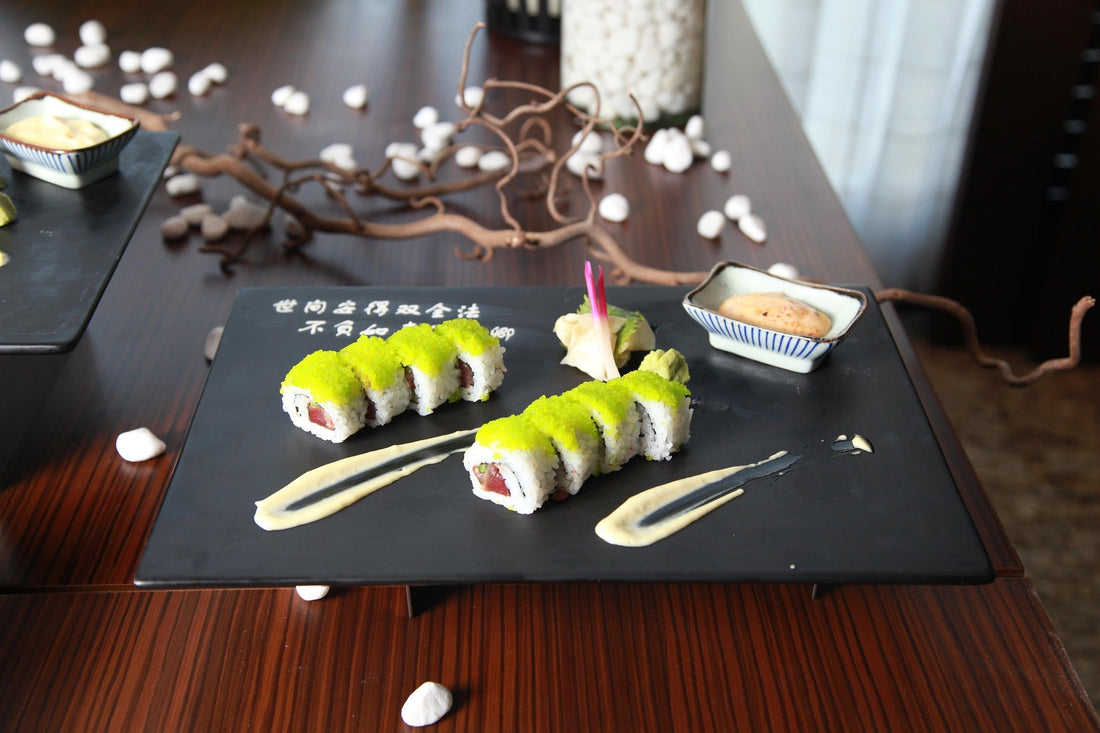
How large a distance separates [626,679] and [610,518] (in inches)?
6.1

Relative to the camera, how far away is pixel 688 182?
5.86ft

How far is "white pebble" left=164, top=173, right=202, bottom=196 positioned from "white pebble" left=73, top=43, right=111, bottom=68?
671 mm

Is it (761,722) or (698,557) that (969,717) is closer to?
(761,722)

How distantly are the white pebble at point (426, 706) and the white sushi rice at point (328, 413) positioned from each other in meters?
0.26

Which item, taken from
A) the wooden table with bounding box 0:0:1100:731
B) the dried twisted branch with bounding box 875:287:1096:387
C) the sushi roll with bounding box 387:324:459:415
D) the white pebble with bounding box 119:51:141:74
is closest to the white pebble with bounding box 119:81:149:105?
the white pebble with bounding box 119:51:141:74

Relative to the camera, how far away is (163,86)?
2.06 meters

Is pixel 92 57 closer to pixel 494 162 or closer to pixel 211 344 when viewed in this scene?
pixel 494 162

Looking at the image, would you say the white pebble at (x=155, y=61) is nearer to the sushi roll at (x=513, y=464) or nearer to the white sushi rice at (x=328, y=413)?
the white sushi rice at (x=328, y=413)

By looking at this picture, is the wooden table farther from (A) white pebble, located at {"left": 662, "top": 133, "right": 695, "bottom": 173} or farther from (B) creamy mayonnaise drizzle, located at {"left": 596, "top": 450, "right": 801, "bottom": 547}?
(A) white pebble, located at {"left": 662, "top": 133, "right": 695, "bottom": 173}

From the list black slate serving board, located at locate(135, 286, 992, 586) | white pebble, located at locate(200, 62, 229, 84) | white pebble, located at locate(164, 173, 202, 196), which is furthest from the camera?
white pebble, located at locate(200, 62, 229, 84)

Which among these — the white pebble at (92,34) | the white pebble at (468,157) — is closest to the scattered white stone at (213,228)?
the white pebble at (468,157)

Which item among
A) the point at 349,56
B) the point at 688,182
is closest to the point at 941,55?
the point at 688,182

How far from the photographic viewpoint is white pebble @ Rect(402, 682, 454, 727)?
845 mm

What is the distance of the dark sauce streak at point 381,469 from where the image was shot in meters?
0.90
